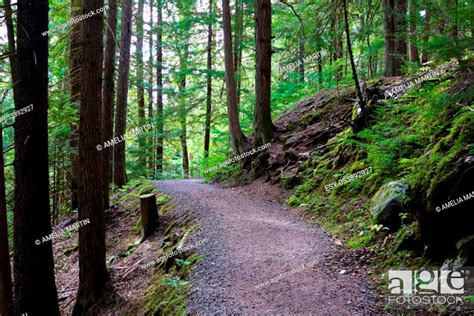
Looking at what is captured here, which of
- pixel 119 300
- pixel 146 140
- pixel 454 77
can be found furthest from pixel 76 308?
pixel 146 140

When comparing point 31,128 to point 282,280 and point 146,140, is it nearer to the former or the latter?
point 282,280

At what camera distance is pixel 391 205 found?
541 cm

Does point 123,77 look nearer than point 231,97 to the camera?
Yes

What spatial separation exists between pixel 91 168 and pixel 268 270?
3831mm
